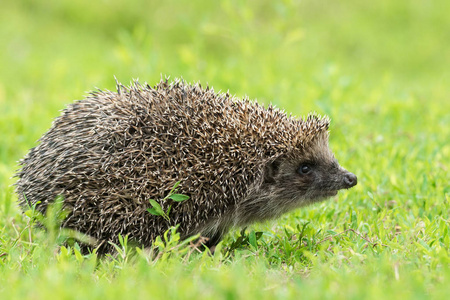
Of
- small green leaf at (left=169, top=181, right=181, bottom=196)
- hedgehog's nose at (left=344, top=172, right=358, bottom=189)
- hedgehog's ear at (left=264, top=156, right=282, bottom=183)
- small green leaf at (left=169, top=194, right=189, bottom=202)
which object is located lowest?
small green leaf at (left=169, top=194, right=189, bottom=202)

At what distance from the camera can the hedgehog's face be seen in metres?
6.17

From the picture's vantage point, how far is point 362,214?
21.4ft

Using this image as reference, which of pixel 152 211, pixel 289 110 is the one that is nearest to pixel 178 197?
pixel 152 211

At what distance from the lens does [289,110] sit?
10406 millimetres

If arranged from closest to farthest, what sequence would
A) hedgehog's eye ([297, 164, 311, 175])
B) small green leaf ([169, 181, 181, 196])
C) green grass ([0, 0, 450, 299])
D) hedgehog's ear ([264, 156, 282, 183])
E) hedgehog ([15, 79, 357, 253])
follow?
green grass ([0, 0, 450, 299]) < small green leaf ([169, 181, 181, 196]) < hedgehog ([15, 79, 357, 253]) < hedgehog's ear ([264, 156, 282, 183]) < hedgehog's eye ([297, 164, 311, 175])

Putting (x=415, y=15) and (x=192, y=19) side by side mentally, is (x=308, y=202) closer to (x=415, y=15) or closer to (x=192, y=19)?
(x=192, y=19)

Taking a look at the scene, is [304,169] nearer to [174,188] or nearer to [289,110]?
[174,188]

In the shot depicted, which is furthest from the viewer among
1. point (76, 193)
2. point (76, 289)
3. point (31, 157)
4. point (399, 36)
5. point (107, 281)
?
point (399, 36)

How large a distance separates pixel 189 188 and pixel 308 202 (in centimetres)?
142

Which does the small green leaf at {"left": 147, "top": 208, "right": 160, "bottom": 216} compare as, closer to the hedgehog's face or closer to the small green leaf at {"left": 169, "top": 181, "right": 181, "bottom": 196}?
the small green leaf at {"left": 169, "top": 181, "right": 181, "bottom": 196}

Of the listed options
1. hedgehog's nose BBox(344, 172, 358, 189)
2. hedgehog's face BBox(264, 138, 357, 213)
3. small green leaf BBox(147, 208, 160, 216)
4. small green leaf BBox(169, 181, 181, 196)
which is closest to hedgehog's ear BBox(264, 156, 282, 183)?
hedgehog's face BBox(264, 138, 357, 213)

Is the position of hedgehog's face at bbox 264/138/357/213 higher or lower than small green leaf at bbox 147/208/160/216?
higher

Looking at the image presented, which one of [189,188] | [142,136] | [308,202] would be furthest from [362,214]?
[142,136]

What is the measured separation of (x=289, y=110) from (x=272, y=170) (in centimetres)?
437
